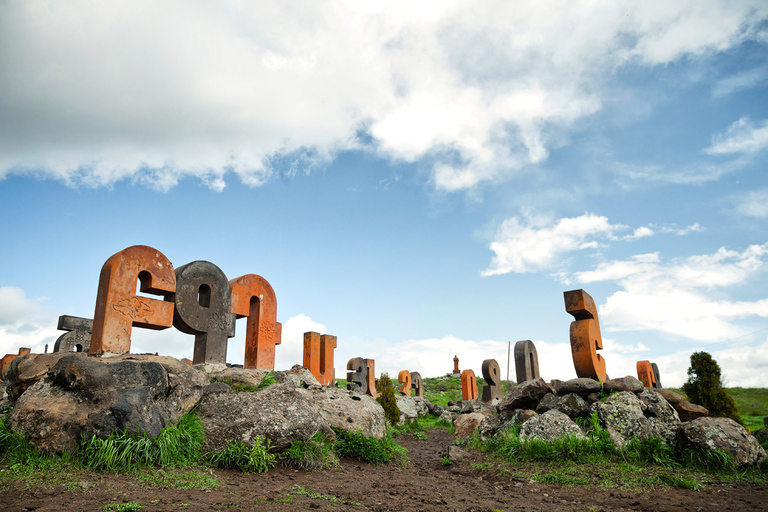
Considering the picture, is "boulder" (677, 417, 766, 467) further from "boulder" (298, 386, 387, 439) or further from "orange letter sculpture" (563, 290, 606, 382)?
"boulder" (298, 386, 387, 439)

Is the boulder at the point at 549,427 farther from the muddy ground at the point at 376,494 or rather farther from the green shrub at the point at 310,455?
the green shrub at the point at 310,455

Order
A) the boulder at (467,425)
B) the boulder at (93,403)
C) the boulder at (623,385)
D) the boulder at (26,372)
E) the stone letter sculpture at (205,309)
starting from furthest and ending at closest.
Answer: the boulder at (467,425)
the boulder at (623,385)
the stone letter sculpture at (205,309)
the boulder at (26,372)
the boulder at (93,403)

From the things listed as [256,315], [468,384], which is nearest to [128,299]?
[256,315]

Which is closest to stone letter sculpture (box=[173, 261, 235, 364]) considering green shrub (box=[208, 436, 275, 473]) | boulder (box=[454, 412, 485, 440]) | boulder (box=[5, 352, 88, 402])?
boulder (box=[5, 352, 88, 402])

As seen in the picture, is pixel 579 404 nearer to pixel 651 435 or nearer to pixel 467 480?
pixel 651 435

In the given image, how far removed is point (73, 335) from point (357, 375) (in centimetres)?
1071

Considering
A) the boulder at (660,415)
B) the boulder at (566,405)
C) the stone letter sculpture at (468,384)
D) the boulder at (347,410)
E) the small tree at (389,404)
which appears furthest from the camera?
the stone letter sculpture at (468,384)

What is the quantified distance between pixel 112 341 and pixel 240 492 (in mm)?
4705

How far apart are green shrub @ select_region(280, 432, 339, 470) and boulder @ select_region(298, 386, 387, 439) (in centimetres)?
97

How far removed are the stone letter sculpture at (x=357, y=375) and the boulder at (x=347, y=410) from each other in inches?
376

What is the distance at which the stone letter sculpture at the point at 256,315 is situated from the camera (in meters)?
11.0

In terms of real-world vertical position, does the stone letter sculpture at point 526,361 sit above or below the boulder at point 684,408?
above

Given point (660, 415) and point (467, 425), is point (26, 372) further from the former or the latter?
point (660, 415)

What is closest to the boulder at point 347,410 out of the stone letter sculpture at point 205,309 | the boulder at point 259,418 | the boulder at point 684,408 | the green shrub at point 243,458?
the boulder at point 259,418
